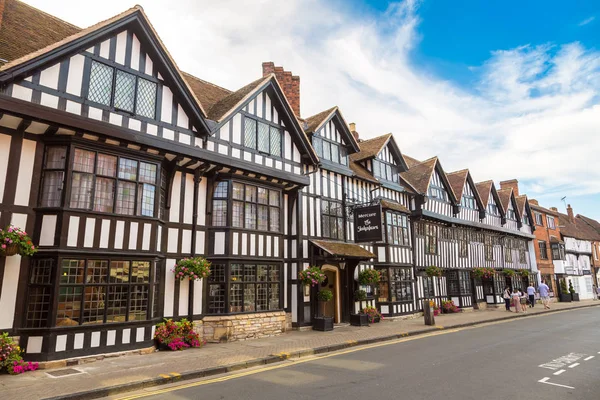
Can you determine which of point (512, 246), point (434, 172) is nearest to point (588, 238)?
point (512, 246)

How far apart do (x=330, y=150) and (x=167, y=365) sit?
12.6m

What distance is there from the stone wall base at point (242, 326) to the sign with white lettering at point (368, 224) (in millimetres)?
5372

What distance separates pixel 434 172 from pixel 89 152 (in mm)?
21578

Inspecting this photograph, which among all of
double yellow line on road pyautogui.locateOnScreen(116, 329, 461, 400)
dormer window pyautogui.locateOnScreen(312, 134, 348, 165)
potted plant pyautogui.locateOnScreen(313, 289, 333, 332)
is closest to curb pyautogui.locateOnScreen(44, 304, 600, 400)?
double yellow line on road pyautogui.locateOnScreen(116, 329, 461, 400)

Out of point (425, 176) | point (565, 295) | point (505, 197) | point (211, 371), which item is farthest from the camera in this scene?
point (565, 295)

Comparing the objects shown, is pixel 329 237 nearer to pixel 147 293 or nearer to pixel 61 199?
pixel 147 293

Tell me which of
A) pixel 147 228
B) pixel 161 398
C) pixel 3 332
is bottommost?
pixel 161 398

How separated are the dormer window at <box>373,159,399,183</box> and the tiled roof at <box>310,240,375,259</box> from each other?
5.44 meters

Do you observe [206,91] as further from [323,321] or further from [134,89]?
[323,321]

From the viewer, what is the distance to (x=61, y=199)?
9984 mm

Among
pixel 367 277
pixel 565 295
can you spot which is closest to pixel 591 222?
pixel 565 295

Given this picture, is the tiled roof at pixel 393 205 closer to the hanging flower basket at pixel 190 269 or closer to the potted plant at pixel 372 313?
the potted plant at pixel 372 313

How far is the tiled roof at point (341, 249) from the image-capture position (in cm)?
1607

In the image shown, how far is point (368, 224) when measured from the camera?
17703 mm
